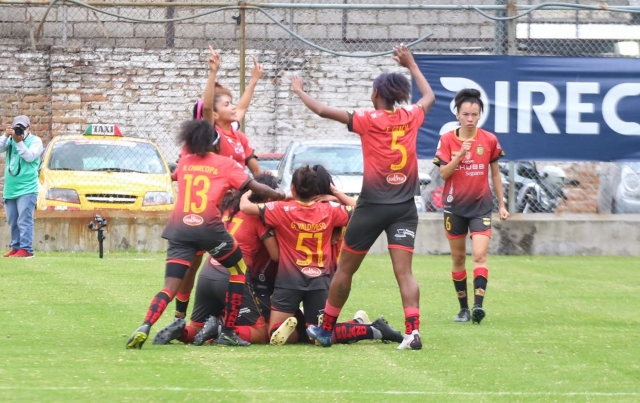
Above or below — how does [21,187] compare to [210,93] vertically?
below

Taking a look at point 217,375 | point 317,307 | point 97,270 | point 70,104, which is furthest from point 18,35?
point 217,375

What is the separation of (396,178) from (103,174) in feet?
29.1

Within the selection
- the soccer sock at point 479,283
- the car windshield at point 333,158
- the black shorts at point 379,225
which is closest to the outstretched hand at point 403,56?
the black shorts at point 379,225

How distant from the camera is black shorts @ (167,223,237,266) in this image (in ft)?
25.2

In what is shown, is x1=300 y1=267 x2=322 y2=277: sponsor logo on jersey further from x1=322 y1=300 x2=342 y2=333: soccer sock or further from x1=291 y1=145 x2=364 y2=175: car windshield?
x1=291 y1=145 x2=364 y2=175: car windshield

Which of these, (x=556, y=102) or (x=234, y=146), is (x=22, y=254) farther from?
(x=556, y=102)

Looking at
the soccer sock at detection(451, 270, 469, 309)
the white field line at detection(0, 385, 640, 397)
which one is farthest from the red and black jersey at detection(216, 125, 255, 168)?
the white field line at detection(0, 385, 640, 397)

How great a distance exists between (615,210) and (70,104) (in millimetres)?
10499

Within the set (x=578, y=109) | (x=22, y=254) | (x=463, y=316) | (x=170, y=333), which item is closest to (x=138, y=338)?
(x=170, y=333)

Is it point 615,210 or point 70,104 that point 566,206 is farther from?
point 70,104

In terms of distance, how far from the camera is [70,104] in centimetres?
2131

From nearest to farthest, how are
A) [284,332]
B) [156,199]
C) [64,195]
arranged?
[284,332] < [64,195] < [156,199]

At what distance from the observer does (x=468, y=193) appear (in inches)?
379

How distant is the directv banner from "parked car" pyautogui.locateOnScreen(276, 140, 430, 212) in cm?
168
